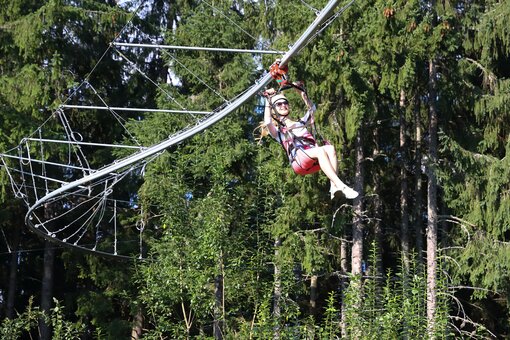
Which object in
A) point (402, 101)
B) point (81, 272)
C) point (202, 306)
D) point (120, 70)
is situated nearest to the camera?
point (202, 306)

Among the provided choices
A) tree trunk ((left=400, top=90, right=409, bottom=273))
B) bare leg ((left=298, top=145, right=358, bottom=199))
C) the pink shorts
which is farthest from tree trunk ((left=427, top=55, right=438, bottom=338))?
bare leg ((left=298, top=145, right=358, bottom=199))

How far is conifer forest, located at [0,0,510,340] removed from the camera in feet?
48.3

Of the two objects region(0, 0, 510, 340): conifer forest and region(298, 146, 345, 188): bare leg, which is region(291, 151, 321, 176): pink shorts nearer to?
region(298, 146, 345, 188): bare leg

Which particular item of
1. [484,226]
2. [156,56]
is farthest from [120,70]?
[484,226]

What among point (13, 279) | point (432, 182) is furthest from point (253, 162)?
point (13, 279)

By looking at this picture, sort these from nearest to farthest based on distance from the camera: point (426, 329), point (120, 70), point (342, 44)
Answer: point (426, 329) < point (342, 44) < point (120, 70)

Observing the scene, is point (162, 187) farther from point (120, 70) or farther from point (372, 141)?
point (120, 70)

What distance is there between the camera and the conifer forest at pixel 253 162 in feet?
48.3

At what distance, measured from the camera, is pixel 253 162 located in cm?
2081

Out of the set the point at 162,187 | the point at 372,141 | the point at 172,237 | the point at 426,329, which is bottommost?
the point at 426,329

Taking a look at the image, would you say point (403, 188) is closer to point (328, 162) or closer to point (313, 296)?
point (313, 296)

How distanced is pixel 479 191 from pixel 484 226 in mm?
685

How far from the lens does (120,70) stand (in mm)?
23766

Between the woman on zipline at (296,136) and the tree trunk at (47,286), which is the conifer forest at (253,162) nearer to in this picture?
the tree trunk at (47,286)
